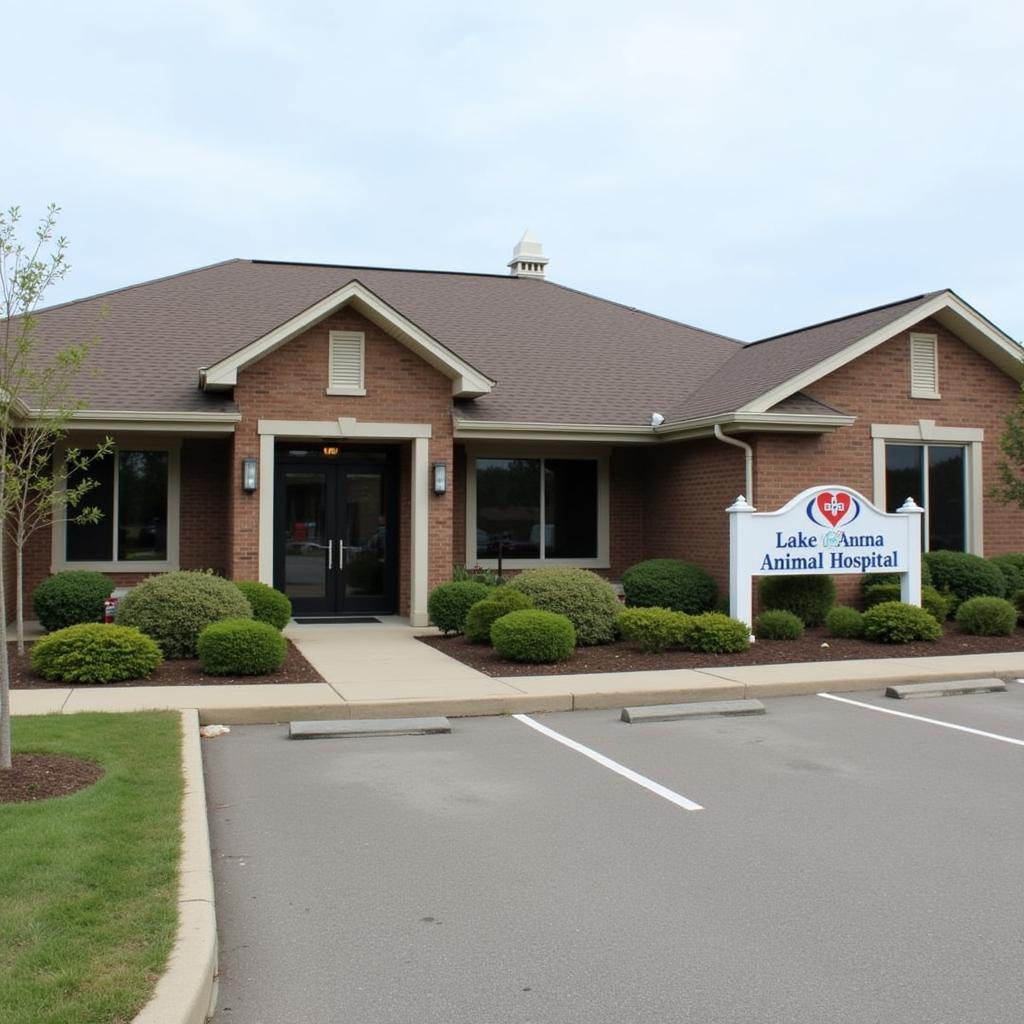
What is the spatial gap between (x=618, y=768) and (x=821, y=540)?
730cm

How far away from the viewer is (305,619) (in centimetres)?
1706

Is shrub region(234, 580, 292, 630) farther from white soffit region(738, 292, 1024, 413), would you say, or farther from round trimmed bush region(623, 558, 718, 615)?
white soffit region(738, 292, 1024, 413)

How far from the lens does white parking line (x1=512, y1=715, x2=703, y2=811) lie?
7137mm

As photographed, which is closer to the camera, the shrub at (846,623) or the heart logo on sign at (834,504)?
the heart logo on sign at (834,504)

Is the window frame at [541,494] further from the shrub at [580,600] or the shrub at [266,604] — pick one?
the shrub at [266,604]

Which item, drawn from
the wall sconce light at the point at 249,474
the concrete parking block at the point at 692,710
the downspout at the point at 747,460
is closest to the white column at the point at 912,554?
the downspout at the point at 747,460

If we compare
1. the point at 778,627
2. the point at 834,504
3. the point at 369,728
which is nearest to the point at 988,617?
the point at 834,504

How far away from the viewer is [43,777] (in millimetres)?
6887

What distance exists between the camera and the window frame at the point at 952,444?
676 inches

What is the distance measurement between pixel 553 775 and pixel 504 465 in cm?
1086

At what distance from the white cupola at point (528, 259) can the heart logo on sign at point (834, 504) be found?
14.1 metres

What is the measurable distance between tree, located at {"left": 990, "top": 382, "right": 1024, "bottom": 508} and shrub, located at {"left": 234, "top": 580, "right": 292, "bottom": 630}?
1083cm

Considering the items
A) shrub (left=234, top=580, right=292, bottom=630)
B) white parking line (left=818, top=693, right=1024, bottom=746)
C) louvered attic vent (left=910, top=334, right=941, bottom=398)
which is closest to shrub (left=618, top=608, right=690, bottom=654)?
white parking line (left=818, top=693, right=1024, bottom=746)

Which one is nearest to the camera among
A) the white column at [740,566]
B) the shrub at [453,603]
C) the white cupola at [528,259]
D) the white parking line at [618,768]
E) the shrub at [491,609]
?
the white parking line at [618,768]
